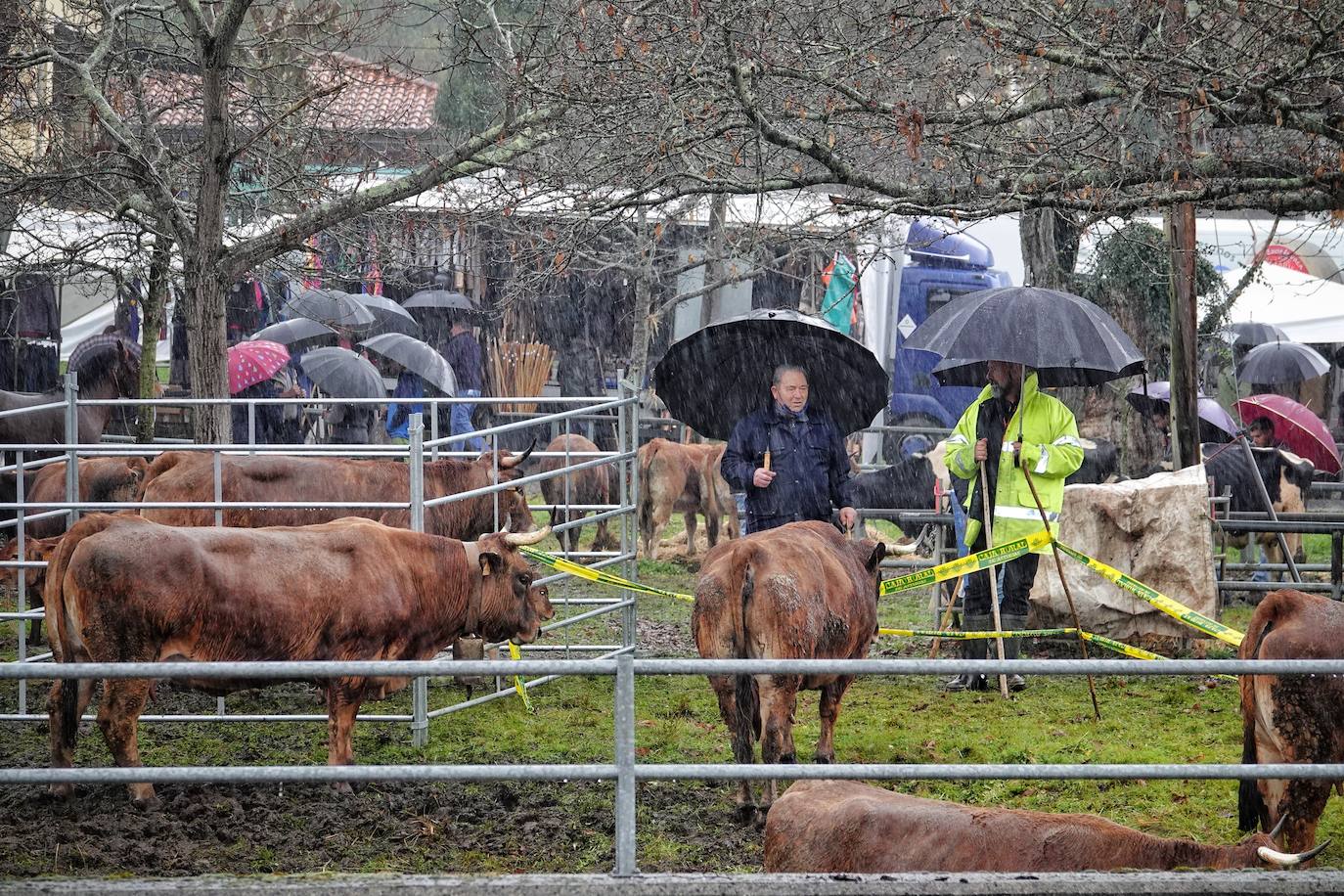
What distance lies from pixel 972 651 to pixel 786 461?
2.42 m

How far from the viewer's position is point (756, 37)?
27.2 ft

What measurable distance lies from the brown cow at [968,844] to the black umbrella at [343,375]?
37.7 ft

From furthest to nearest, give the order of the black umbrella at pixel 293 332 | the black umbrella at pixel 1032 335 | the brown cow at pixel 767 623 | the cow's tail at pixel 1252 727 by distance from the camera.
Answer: the black umbrella at pixel 293 332
the black umbrella at pixel 1032 335
the brown cow at pixel 767 623
the cow's tail at pixel 1252 727

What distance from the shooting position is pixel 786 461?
8172mm

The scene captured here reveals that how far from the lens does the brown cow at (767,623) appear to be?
6.14 meters

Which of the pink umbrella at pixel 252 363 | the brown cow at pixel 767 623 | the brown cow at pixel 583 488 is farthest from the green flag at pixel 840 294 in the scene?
the brown cow at pixel 767 623

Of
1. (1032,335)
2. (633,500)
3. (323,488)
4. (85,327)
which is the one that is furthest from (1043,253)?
(85,327)

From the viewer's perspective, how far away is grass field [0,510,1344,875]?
592cm

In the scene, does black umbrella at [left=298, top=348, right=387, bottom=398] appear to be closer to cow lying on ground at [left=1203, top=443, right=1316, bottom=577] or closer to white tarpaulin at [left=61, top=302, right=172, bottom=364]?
cow lying on ground at [left=1203, top=443, right=1316, bottom=577]

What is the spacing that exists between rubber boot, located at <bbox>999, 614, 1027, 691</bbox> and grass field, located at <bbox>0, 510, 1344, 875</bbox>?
0.45 feet

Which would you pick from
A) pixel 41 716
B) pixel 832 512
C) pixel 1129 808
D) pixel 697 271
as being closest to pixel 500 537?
pixel 832 512

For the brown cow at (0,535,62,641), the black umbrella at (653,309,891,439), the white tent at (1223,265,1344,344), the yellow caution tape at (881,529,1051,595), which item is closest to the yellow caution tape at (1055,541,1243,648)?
the yellow caution tape at (881,529,1051,595)

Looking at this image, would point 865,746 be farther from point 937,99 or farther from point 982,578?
point 937,99

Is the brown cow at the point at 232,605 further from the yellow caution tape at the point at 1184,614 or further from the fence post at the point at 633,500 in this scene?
the yellow caution tape at the point at 1184,614
